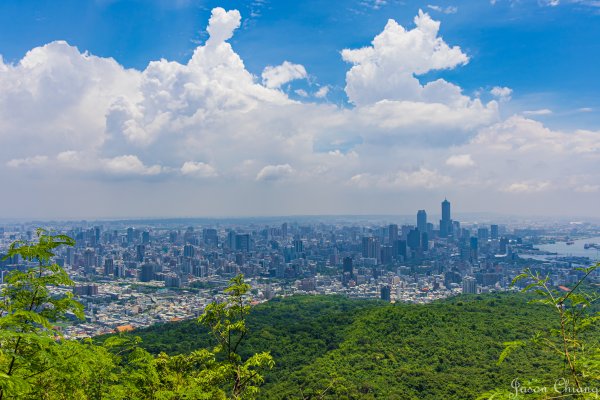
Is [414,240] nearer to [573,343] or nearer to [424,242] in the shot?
[424,242]

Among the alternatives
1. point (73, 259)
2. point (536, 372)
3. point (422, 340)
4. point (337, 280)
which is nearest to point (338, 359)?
point (422, 340)

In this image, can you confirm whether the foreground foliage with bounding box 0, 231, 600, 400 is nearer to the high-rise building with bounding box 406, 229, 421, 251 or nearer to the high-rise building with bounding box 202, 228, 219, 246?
the high-rise building with bounding box 406, 229, 421, 251

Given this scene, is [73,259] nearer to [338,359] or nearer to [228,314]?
[338,359]

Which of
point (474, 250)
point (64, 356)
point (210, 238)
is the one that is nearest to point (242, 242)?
point (210, 238)

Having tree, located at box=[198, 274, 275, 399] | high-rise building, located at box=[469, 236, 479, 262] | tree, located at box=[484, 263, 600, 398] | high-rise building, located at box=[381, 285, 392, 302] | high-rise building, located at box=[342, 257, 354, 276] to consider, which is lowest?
high-rise building, located at box=[381, 285, 392, 302]

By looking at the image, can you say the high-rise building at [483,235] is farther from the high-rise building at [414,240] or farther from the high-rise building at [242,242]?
the high-rise building at [242,242]

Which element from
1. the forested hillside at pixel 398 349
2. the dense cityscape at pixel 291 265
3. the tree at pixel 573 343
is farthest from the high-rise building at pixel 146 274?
the tree at pixel 573 343

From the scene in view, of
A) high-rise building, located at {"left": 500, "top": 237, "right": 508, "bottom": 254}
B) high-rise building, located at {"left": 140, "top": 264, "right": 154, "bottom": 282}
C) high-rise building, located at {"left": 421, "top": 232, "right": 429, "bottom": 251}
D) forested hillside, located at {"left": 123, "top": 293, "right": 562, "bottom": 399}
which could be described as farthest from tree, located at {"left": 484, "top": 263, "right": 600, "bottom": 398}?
high-rise building, located at {"left": 500, "top": 237, "right": 508, "bottom": 254}

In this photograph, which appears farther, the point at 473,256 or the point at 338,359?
the point at 473,256
